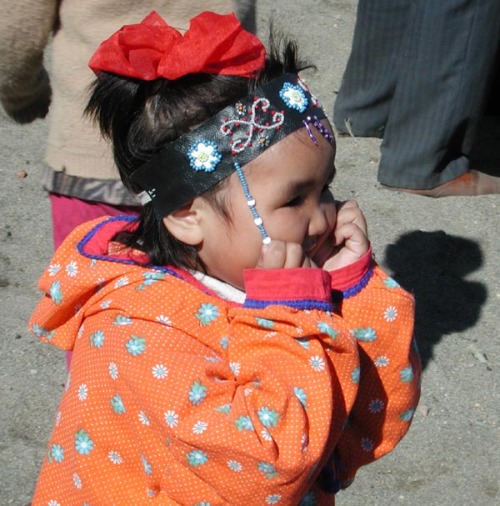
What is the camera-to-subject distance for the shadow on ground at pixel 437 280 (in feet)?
13.7

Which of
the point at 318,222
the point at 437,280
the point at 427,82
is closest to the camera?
the point at 318,222

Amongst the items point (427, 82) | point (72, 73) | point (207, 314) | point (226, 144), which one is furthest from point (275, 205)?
point (427, 82)

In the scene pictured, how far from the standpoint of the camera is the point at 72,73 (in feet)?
7.98

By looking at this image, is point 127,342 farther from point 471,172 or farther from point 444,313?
point 471,172

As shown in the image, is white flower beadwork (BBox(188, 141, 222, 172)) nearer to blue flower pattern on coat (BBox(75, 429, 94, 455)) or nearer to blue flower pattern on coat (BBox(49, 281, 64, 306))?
blue flower pattern on coat (BBox(49, 281, 64, 306))

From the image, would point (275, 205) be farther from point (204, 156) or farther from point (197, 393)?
point (197, 393)

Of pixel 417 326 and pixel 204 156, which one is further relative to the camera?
pixel 417 326

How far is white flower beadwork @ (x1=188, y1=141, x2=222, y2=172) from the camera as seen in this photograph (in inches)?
72.4

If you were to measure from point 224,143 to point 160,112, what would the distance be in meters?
0.16

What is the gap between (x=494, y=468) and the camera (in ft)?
11.5

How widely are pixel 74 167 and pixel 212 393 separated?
3.14ft

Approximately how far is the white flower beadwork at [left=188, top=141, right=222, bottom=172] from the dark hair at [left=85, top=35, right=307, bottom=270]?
4 centimetres

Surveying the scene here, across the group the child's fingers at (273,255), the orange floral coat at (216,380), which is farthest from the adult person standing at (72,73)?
the child's fingers at (273,255)

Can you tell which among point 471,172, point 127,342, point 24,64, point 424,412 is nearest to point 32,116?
point 24,64
